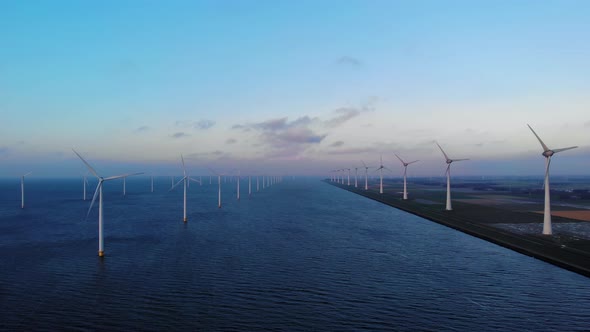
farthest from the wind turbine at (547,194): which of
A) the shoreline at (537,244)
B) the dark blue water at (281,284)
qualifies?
the dark blue water at (281,284)

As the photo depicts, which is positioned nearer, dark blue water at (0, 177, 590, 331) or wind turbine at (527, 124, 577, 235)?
dark blue water at (0, 177, 590, 331)

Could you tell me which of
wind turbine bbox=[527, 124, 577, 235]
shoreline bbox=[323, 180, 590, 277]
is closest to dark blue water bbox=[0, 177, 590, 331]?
shoreline bbox=[323, 180, 590, 277]

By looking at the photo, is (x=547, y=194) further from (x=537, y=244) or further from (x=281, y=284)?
(x=281, y=284)

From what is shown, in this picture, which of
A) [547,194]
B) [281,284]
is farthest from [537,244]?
[281,284]

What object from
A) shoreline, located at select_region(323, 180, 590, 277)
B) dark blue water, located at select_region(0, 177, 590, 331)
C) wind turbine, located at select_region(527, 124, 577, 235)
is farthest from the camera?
wind turbine, located at select_region(527, 124, 577, 235)

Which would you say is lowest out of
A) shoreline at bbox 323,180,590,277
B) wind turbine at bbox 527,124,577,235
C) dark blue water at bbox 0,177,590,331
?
dark blue water at bbox 0,177,590,331

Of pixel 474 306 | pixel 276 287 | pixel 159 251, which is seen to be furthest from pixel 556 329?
pixel 159 251

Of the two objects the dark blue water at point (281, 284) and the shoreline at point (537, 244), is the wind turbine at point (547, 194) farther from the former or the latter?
the dark blue water at point (281, 284)

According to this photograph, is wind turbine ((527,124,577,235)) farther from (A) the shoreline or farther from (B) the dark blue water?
(B) the dark blue water
